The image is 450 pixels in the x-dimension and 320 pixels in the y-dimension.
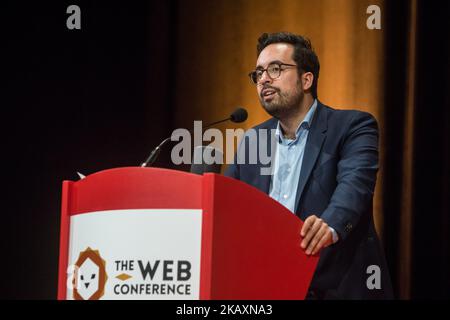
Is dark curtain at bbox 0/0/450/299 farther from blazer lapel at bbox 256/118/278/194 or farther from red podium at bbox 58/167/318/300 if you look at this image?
red podium at bbox 58/167/318/300

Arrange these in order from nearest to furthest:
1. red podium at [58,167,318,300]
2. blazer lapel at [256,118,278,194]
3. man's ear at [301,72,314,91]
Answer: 1. red podium at [58,167,318,300]
2. blazer lapel at [256,118,278,194]
3. man's ear at [301,72,314,91]

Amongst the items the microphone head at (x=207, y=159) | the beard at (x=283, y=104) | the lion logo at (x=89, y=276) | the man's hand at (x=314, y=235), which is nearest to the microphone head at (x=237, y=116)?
the microphone head at (x=207, y=159)

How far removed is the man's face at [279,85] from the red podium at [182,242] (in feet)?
3.45

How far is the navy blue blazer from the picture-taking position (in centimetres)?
200

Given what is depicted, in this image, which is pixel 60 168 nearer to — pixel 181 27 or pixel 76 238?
pixel 181 27

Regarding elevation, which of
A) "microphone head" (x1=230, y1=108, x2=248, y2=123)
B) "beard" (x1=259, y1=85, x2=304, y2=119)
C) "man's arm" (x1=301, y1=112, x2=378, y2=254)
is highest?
"beard" (x1=259, y1=85, x2=304, y2=119)

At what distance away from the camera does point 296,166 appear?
90.2 inches

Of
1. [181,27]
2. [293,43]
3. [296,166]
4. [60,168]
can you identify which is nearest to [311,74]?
[293,43]

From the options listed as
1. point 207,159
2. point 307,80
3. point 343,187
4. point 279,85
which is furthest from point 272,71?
point 343,187

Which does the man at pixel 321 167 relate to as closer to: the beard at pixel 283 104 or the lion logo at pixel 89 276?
the beard at pixel 283 104

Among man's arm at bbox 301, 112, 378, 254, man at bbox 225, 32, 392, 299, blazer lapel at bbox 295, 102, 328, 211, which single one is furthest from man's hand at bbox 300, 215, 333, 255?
blazer lapel at bbox 295, 102, 328, 211

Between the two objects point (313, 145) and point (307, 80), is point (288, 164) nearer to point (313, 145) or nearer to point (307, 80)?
point (313, 145)

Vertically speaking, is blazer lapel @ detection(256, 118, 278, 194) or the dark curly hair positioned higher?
the dark curly hair
